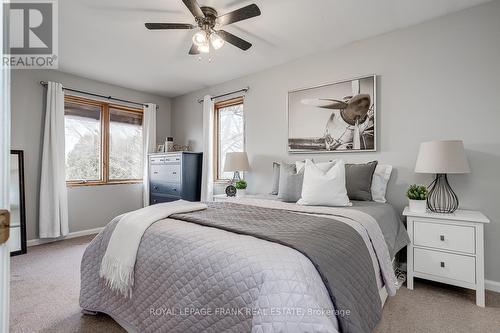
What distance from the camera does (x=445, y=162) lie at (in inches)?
81.2

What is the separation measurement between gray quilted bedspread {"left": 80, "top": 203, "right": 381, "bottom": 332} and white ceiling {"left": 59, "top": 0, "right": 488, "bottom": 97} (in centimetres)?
188

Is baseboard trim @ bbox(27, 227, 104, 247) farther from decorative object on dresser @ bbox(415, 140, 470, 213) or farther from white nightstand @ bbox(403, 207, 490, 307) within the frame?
decorative object on dresser @ bbox(415, 140, 470, 213)

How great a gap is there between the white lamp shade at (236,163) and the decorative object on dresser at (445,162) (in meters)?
2.01

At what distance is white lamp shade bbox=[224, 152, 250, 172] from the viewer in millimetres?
3467

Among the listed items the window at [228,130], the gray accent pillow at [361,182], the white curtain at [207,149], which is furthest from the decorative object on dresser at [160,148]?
the gray accent pillow at [361,182]

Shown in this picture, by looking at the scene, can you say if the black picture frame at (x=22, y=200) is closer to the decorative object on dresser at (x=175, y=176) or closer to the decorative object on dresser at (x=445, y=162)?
the decorative object on dresser at (x=175, y=176)

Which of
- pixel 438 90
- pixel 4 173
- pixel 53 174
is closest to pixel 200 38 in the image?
pixel 4 173

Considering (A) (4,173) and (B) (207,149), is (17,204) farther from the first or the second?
(A) (4,173)

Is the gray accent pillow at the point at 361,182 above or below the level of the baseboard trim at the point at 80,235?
above

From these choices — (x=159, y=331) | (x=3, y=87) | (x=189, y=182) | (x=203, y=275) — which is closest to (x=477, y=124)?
(x=203, y=275)

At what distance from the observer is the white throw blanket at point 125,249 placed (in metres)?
1.48

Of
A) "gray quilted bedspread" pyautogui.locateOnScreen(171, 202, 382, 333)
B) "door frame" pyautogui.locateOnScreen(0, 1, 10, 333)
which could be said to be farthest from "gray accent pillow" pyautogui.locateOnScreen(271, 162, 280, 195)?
"door frame" pyautogui.locateOnScreen(0, 1, 10, 333)

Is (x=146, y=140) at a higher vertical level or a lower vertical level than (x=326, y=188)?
higher

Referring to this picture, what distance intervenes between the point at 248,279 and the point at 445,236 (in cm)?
190
